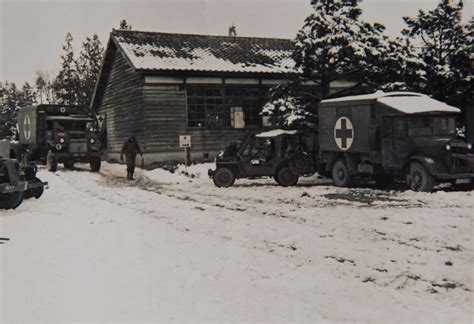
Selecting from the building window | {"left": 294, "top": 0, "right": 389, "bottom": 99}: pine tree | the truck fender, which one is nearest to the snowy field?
the truck fender

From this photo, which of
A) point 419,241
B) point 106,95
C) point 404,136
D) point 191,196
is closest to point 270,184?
point 191,196

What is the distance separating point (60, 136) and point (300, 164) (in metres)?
11.4

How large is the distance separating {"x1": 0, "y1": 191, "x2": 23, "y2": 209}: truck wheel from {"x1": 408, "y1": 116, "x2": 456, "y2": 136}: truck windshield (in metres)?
9.57

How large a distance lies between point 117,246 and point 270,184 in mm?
8349

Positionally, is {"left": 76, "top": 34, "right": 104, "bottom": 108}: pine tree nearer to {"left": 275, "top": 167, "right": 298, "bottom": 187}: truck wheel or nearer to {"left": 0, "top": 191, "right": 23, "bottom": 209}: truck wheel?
{"left": 275, "top": 167, "right": 298, "bottom": 187}: truck wheel

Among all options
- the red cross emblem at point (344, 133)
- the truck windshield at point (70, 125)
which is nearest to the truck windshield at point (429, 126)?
the red cross emblem at point (344, 133)

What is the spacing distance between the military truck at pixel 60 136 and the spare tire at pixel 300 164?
401 inches

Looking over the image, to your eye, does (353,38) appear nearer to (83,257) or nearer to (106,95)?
(83,257)

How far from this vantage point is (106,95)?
2792 cm

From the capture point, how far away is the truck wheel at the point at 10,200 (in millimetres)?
10195

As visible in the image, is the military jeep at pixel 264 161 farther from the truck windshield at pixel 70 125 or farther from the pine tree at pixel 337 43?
the truck windshield at pixel 70 125

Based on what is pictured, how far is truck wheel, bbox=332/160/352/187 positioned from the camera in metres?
13.7

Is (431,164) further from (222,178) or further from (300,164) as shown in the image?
(222,178)

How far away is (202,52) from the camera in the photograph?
79.1ft
